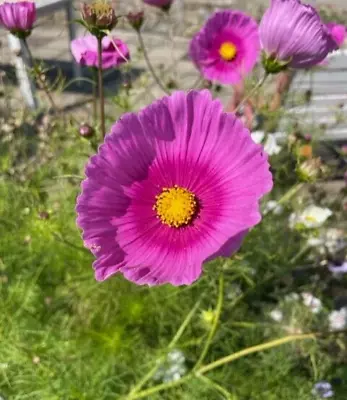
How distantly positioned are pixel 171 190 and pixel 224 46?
0.45m

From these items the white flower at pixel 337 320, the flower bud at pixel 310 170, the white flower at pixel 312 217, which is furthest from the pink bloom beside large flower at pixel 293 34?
the white flower at pixel 337 320

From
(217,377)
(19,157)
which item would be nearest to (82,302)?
(217,377)

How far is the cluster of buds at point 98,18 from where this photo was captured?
2.16ft

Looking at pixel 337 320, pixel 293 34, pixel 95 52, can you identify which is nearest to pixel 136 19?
pixel 95 52

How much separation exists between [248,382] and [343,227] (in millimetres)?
475

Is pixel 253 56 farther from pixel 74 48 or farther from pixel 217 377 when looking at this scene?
pixel 217 377

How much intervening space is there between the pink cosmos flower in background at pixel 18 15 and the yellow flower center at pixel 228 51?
386 mm

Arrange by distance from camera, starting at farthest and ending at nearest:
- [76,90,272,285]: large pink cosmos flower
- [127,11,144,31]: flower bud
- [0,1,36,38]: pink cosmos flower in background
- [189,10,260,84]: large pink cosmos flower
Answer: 1. [189,10,260,84]: large pink cosmos flower
2. [127,11,144,31]: flower bud
3. [0,1,36,38]: pink cosmos flower in background
4. [76,90,272,285]: large pink cosmos flower

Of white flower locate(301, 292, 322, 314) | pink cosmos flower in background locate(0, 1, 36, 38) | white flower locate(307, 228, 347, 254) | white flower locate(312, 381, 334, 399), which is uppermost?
pink cosmos flower in background locate(0, 1, 36, 38)

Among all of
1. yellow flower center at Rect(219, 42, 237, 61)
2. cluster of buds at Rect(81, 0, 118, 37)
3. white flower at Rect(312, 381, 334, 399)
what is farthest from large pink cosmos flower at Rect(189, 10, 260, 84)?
white flower at Rect(312, 381, 334, 399)

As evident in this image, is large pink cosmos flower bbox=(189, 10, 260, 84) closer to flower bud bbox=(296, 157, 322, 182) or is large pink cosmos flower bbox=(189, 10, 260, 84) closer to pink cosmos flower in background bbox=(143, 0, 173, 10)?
pink cosmos flower in background bbox=(143, 0, 173, 10)

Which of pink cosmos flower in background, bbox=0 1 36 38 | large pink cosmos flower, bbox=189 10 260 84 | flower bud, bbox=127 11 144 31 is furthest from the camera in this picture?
large pink cosmos flower, bbox=189 10 260 84

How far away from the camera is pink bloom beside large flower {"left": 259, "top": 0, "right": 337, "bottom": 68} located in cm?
67

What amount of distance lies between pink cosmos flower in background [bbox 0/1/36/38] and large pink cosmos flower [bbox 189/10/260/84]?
349mm
